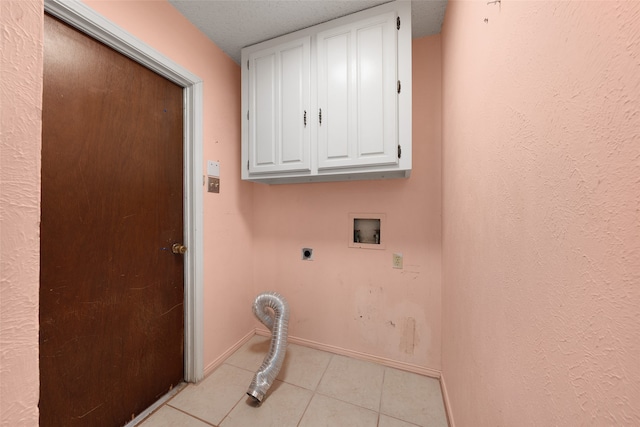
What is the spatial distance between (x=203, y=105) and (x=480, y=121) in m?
1.59

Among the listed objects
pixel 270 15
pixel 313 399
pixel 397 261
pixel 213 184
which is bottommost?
pixel 313 399

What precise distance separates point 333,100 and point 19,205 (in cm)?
142

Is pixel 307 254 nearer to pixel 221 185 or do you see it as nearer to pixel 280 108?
pixel 221 185

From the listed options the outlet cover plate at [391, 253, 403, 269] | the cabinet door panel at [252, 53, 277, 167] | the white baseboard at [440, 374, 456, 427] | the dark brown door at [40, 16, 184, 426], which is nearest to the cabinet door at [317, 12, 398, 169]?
the cabinet door panel at [252, 53, 277, 167]

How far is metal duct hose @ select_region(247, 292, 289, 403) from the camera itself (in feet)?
4.38

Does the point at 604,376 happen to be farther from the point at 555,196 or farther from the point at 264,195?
the point at 264,195

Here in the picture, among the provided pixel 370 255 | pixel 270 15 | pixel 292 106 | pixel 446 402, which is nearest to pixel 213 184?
pixel 292 106

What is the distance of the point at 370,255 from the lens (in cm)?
171

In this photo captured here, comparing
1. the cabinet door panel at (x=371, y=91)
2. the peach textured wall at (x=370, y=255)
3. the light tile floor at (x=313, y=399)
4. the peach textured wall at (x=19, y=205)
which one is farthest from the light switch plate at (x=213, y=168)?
the light tile floor at (x=313, y=399)

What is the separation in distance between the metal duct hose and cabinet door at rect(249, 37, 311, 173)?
3.16 feet

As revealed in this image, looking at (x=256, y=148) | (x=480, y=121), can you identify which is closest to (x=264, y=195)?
(x=256, y=148)

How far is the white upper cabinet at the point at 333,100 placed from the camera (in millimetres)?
1295

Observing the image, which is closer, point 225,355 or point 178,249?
point 178,249

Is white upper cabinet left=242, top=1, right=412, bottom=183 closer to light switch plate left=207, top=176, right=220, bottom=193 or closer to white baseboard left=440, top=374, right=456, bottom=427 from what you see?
light switch plate left=207, top=176, right=220, bottom=193
